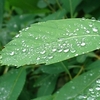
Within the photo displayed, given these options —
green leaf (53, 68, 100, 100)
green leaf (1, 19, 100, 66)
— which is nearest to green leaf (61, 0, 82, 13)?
green leaf (53, 68, 100, 100)

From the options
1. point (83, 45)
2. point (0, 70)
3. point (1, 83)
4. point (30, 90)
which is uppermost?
point (83, 45)

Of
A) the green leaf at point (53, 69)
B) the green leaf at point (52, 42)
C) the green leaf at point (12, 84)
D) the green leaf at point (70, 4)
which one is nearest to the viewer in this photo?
the green leaf at point (52, 42)

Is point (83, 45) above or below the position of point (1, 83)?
above

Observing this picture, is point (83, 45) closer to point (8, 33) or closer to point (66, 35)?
point (66, 35)

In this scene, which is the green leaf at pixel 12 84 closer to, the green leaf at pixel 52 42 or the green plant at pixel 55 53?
the green plant at pixel 55 53

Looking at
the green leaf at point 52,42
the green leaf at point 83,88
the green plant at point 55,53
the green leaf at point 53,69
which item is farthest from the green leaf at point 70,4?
the green leaf at point 52,42

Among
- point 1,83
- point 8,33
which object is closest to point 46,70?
point 1,83

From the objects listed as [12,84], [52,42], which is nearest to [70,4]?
[12,84]
